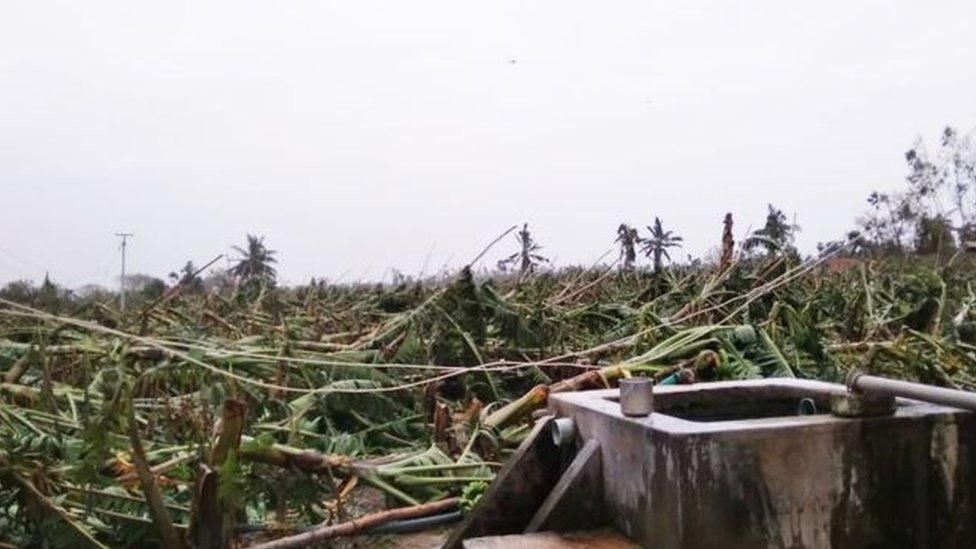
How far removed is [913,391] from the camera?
229cm

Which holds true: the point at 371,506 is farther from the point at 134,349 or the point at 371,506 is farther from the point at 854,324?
the point at 854,324

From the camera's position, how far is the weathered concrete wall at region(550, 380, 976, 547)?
2275mm

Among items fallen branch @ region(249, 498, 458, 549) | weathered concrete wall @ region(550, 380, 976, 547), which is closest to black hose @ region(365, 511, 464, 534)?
fallen branch @ region(249, 498, 458, 549)

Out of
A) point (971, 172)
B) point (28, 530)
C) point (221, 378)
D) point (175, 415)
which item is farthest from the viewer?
point (971, 172)

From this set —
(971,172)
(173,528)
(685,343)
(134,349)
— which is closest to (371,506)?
(134,349)

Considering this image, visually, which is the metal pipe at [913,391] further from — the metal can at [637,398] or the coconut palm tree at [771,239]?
the coconut palm tree at [771,239]

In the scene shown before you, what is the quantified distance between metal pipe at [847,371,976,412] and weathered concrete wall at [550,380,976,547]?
4.4 inches

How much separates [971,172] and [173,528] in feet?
139

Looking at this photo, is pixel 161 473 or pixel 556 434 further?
pixel 556 434

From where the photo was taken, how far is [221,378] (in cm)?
363

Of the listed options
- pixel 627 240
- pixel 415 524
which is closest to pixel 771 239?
pixel 627 240

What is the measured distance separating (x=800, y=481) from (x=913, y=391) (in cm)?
42

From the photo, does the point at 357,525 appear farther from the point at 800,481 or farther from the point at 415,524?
the point at 800,481

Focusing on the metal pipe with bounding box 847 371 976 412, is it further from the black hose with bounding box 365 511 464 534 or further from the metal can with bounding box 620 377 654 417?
the black hose with bounding box 365 511 464 534
